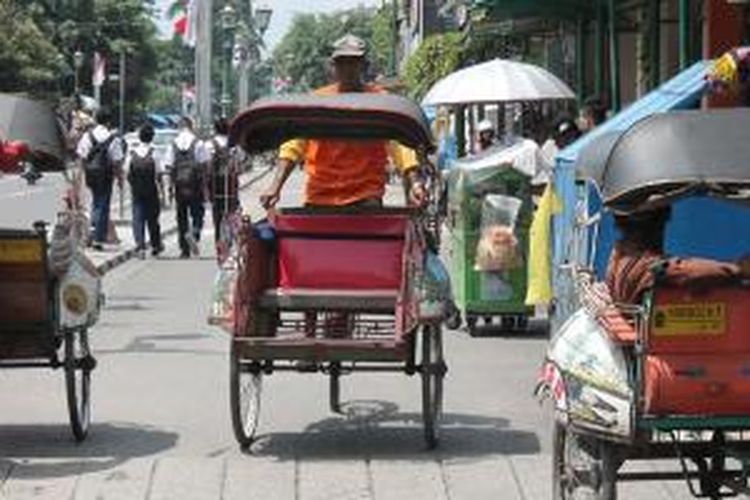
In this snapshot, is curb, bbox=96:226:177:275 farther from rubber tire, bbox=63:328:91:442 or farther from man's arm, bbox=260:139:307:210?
rubber tire, bbox=63:328:91:442

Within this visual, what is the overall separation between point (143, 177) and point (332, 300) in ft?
43.7

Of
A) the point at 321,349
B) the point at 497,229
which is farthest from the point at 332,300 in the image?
the point at 497,229

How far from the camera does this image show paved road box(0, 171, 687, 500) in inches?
318

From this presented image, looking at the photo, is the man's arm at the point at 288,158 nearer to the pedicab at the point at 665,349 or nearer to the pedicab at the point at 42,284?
the pedicab at the point at 42,284

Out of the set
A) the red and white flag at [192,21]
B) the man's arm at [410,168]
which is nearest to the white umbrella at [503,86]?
the man's arm at [410,168]

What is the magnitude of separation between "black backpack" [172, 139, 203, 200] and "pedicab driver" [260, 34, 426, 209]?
12497 millimetres

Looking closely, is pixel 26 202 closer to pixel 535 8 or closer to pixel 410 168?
pixel 535 8

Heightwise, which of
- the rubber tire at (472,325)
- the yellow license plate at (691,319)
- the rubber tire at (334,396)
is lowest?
the rubber tire at (334,396)

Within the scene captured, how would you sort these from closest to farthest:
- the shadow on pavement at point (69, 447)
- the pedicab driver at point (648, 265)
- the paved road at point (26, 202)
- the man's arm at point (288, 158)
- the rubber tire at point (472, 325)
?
1. the pedicab driver at point (648, 265)
2. the shadow on pavement at point (69, 447)
3. the man's arm at point (288, 158)
4. the rubber tire at point (472, 325)
5. the paved road at point (26, 202)

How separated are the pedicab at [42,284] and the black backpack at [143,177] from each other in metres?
13.0

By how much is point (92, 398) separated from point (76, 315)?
→ 182cm

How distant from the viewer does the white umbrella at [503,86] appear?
17078 millimetres

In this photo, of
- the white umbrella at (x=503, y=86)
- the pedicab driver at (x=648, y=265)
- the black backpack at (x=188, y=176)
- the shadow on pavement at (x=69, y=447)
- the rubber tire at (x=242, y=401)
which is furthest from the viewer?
the black backpack at (x=188, y=176)

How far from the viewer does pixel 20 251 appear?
8.82 meters
